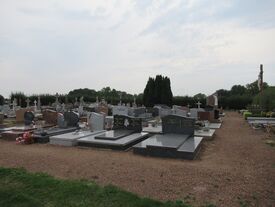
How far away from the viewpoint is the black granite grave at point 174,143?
25.9ft

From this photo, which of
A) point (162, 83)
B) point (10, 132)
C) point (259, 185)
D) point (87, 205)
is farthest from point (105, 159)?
point (162, 83)

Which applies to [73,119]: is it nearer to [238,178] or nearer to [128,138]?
[128,138]

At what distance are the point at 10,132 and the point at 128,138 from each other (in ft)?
16.6

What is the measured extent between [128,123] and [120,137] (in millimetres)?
1635

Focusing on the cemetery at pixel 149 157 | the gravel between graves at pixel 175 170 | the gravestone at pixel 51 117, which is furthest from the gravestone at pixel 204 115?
the gravestone at pixel 51 117

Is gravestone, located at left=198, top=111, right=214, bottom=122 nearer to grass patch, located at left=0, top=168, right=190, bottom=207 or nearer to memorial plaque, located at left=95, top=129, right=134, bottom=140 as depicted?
memorial plaque, located at left=95, top=129, right=134, bottom=140

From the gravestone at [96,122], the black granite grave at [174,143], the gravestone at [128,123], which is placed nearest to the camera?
the black granite grave at [174,143]

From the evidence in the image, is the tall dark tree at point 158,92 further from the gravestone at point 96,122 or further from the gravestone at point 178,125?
the gravestone at point 178,125

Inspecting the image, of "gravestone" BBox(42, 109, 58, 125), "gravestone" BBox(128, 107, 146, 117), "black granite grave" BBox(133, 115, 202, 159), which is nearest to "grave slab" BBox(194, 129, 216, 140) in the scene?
"black granite grave" BBox(133, 115, 202, 159)

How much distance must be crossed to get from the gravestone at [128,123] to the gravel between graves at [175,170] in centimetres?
266

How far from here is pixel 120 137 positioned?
393 inches

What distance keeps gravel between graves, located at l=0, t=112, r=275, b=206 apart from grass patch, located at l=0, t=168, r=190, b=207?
373 millimetres

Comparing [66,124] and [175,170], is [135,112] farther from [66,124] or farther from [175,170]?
[175,170]

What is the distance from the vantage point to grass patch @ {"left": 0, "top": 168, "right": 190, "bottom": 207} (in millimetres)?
4348
